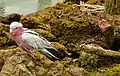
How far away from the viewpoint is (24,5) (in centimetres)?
1154

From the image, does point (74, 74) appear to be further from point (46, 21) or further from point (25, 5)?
point (25, 5)

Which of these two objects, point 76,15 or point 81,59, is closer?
point 81,59

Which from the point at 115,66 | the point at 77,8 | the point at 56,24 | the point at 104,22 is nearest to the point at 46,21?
the point at 56,24

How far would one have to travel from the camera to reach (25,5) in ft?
38.0

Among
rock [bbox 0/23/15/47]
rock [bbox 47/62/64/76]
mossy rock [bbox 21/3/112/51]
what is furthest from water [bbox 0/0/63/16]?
rock [bbox 47/62/64/76]

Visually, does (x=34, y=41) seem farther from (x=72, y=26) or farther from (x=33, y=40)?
(x=72, y=26)

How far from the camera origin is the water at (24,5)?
10931 millimetres

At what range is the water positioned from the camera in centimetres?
1093

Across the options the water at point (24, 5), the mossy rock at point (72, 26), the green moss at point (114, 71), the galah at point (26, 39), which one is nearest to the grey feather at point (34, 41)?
the galah at point (26, 39)

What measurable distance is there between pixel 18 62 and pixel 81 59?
1.31 m

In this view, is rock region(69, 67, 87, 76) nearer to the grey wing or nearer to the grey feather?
the grey feather

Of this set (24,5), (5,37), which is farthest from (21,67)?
(24,5)

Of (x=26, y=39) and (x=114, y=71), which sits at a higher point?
(x=26, y=39)

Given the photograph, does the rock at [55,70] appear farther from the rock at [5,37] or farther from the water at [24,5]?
the water at [24,5]
